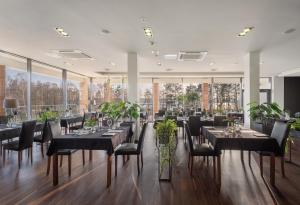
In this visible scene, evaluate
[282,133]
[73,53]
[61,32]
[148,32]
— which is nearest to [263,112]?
[282,133]

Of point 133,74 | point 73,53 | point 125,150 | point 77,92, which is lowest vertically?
point 125,150

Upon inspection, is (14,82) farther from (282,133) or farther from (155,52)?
(282,133)

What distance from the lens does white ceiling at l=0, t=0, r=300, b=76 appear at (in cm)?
405

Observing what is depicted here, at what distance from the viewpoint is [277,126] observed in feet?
13.8

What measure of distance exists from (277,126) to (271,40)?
3.06 metres

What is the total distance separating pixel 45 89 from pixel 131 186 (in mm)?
8019

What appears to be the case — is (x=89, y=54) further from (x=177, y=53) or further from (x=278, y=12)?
(x=278, y=12)

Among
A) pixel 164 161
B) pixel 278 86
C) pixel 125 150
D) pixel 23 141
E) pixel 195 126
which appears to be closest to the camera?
pixel 164 161

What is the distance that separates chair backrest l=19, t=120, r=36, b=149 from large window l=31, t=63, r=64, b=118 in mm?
4588

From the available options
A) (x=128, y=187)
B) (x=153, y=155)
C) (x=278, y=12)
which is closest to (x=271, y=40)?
(x=278, y=12)

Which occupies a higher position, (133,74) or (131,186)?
(133,74)

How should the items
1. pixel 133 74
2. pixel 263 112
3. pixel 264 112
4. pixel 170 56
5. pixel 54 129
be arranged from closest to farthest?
1. pixel 54 129
2. pixel 263 112
3. pixel 264 112
4. pixel 133 74
5. pixel 170 56

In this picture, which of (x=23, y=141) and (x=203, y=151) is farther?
(x=23, y=141)

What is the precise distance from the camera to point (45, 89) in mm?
10219
